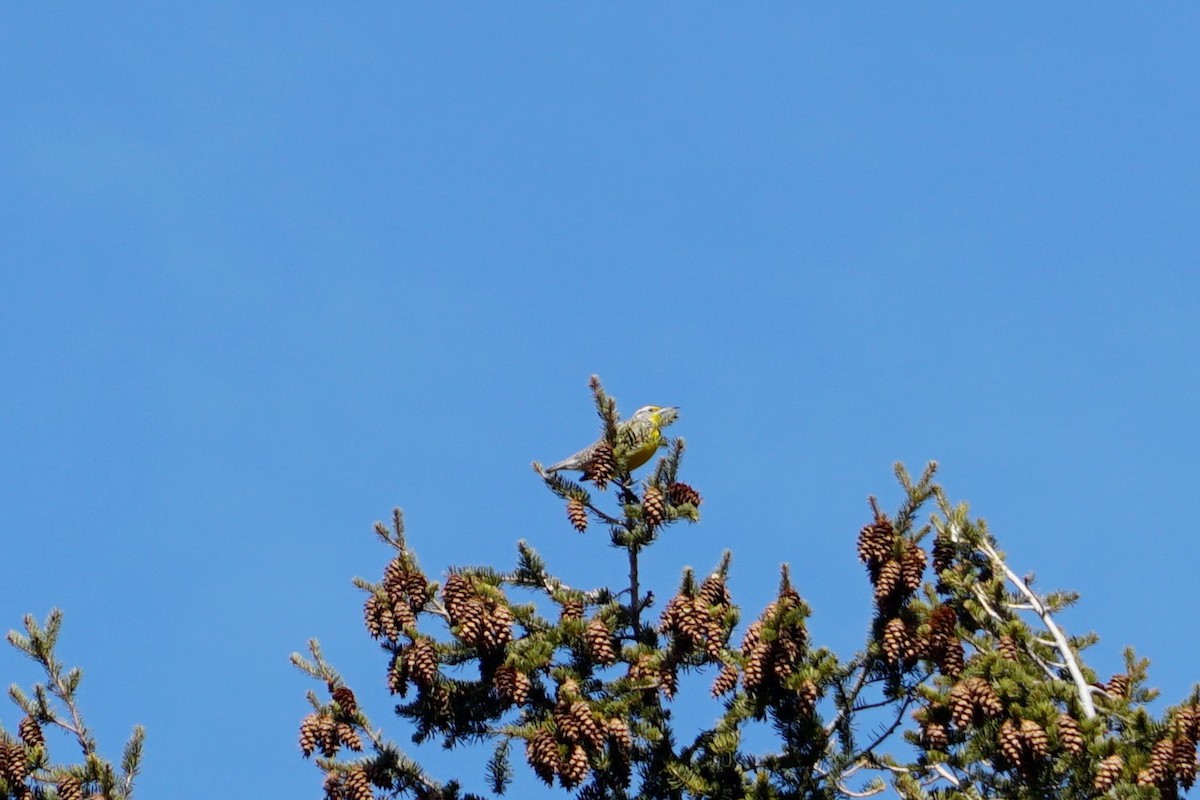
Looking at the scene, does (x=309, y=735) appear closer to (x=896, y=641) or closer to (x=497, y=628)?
(x=497, y=628)

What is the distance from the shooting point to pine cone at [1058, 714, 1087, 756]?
328 inches

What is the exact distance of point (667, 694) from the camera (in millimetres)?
8875

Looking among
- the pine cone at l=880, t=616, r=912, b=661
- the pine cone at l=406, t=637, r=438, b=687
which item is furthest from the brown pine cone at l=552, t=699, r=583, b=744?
the pine cone at l=880, t=616, r=912, b=661

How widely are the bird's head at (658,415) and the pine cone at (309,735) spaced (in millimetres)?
2661

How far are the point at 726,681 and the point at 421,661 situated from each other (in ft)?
5.04

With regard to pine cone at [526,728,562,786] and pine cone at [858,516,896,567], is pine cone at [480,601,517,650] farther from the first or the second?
pine cone at [858,516,896,567]

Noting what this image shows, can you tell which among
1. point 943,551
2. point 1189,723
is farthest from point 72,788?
point 1189,723

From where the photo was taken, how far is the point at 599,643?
29.7 feet

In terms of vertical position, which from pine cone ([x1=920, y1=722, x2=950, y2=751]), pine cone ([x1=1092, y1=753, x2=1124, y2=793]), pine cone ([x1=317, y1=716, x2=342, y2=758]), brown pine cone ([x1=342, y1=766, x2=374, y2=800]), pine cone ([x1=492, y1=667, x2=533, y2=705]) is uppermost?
pine cone ([x1=492, y1=667, x2=533, y2=705])

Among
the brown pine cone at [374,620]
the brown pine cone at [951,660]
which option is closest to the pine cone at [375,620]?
the brown pine cone at [374,620]

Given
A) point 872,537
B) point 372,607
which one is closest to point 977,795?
point 872,537

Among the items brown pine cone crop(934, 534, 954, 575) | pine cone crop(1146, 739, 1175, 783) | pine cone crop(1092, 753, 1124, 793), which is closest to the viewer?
pine cone crop(1146, 739, 1175, 783)

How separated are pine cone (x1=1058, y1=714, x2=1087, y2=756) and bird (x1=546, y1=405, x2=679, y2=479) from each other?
8.41ft

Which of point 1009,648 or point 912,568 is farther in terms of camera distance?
point 1009,648
